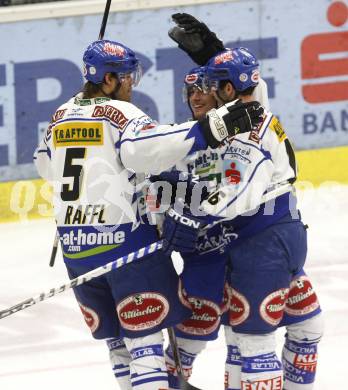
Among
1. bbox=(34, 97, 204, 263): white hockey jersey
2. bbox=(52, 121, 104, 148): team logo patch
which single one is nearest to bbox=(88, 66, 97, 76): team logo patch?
bbox=(34, 97, 204, 263): white hockey jersey

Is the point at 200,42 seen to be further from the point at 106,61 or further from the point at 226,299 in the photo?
the point at 226,299

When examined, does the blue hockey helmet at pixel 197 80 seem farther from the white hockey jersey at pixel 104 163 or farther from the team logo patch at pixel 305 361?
the team logo patch at pixel 305 361

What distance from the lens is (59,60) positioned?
893 centimetres

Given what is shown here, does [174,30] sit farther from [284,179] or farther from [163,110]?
[163,110]

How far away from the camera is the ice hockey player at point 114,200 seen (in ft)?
17.1

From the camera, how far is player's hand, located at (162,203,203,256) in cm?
525

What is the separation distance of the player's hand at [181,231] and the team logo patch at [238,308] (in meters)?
0.29

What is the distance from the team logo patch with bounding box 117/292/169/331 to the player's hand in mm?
204

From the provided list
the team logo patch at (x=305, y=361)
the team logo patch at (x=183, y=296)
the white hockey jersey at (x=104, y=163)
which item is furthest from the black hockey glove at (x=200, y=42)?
the team logo patch at (x=305, y=361)

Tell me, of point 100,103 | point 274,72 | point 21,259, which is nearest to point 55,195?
point 100,103

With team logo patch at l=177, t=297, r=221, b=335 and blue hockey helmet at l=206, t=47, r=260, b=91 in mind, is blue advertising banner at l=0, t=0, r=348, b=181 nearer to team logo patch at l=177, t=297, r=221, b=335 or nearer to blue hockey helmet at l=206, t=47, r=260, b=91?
team logo patch at l=177, t=297, r=221, b=335

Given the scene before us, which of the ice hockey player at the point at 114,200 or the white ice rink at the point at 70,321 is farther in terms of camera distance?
the white ice rink at the point at 70,321

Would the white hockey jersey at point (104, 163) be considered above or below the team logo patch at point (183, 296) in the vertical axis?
above

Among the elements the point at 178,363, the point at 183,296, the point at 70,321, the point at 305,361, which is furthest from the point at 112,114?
the point at 70,321
